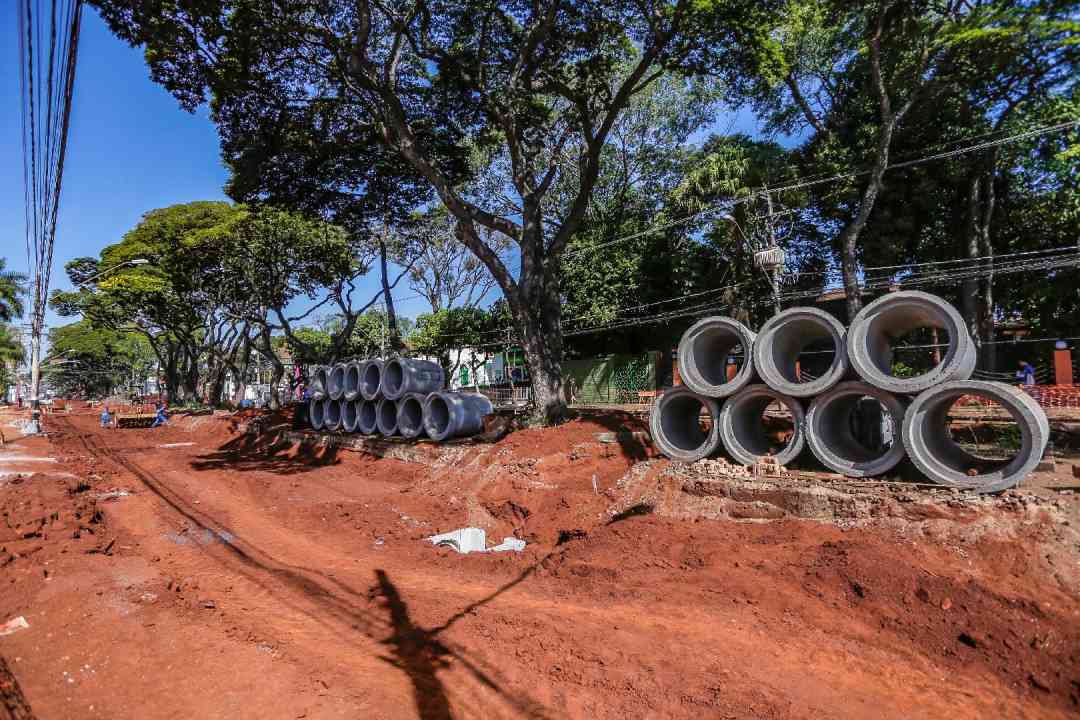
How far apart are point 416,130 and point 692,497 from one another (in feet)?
42.0

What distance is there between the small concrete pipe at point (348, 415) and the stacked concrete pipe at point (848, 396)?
10845 mm

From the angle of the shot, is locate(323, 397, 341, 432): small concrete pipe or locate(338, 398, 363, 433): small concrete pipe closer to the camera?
locate(338, 398, 363, 433): small concrete pipe

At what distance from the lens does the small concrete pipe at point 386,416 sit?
1603cm

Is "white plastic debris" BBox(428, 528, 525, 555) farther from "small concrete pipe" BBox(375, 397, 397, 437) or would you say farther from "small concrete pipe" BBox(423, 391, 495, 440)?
"small concrete pipe" BBox(375, 397, 397, 437)

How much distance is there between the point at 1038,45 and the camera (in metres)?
10.9

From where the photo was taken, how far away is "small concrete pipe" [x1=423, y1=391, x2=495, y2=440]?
46.9ft

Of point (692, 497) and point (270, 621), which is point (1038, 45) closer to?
point (692, 497)

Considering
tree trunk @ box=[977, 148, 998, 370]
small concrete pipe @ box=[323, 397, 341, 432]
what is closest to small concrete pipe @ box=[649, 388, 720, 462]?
small concrete pipe @ box=[323, 397, 341, 432]

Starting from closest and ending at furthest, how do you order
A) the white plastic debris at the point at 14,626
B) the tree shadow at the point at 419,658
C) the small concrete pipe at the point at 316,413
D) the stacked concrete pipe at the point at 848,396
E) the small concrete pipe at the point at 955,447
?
the tree shadow at the point at 419,658 → the white plastic debris at the point at 14,626 → the small concrete pipe at the point at 955,447 → the stacked concrete pipe at the point at 848,396 → the small concrete pipe at the point at 316,413

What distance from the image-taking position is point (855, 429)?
9773mm

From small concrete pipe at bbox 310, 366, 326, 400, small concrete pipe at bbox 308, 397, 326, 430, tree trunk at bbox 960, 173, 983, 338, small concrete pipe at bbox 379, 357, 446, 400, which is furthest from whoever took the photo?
small concrete pipe at bbox 308, 397, 326, 430

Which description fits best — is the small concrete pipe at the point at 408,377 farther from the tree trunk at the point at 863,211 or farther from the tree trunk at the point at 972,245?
the tree trunk at the point at 972,245

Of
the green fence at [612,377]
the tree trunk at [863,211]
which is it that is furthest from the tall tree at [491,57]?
the green fence at [612,377]

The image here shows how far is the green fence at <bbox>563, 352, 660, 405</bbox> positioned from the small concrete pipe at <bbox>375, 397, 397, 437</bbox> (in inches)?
423
